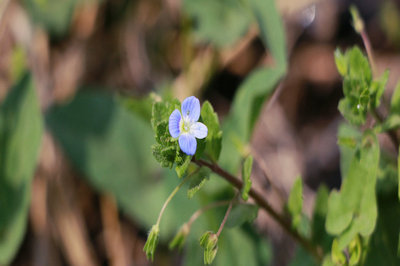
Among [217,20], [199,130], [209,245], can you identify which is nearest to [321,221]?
[209,245]

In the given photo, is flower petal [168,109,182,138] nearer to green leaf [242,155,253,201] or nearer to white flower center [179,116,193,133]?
white flower center [179,116,193,133]

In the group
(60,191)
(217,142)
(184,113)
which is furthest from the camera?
(60,191)

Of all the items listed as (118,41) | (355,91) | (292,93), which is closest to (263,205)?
(355,91)

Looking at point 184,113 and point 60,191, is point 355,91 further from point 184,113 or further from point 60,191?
point 60,191

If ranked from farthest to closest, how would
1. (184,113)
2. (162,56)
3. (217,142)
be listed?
1. (162,56)
2. (217,142)
3. (184,113)

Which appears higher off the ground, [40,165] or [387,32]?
[40,165]

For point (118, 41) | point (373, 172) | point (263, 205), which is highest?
point (118, 41)

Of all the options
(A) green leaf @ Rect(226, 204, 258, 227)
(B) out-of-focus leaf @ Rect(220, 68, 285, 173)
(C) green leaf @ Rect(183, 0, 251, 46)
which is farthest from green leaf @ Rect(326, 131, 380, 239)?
(C) green leaf @ Rect(183, 0, 251, 46)

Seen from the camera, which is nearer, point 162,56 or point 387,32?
point 387,32
